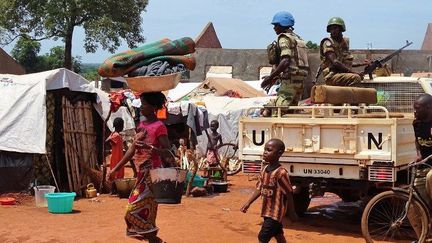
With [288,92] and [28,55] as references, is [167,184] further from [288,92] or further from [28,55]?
[28,55]

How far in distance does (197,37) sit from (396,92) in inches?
1263

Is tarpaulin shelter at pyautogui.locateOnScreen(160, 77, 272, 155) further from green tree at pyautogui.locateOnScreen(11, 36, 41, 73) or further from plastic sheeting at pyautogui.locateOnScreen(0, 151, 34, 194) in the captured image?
green tree at pyautogui.locateOnScreen(11, 36, 41, 73)

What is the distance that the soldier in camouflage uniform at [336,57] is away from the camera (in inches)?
344

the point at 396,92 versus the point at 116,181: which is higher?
the point at 396,92

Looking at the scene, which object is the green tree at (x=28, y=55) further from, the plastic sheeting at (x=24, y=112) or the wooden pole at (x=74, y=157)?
the plastic sheeting at (x=24, y=112)

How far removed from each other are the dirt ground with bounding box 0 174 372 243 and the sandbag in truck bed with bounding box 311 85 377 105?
1.72m

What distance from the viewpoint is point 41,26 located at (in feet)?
111

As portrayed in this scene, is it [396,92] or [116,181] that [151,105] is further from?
[116,181]

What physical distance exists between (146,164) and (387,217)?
3035mm

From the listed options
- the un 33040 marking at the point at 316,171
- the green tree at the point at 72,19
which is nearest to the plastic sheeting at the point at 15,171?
the un 33040 marking at the point at 316,171

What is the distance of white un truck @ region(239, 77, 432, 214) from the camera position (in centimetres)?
740

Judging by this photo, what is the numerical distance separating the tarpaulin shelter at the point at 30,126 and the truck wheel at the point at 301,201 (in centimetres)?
436

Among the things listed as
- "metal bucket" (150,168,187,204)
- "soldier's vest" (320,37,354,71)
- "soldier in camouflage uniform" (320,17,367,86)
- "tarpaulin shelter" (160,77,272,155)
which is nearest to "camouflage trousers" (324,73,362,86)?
"soldier in camouflage uniform" (320,17,367,86)

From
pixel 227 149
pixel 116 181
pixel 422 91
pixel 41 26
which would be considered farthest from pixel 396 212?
pixel 41 26
